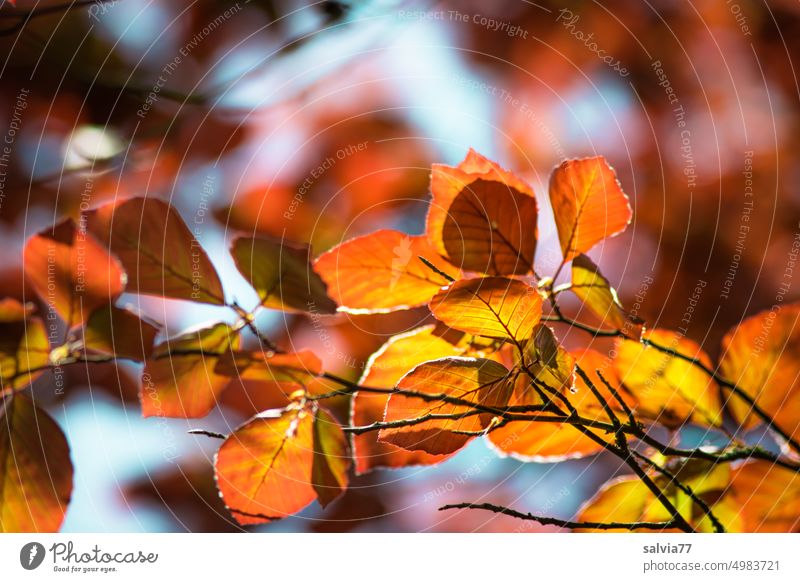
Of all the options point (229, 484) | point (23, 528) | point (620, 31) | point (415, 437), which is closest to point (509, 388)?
point (415, 437)

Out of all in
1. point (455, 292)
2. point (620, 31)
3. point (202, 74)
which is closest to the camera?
point (455, 292)

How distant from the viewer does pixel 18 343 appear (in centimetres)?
36

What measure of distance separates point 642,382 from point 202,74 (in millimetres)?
490

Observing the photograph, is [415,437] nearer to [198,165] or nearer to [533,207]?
[533,207]

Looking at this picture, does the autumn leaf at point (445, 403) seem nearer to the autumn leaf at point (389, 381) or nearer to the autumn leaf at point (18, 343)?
the autumn leaf at point (389, 381)

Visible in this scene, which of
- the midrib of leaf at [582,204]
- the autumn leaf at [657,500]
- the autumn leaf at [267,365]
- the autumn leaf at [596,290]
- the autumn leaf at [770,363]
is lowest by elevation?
the autumn leaf at [657,500]

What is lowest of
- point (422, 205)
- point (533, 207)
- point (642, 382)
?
point (642, 382)

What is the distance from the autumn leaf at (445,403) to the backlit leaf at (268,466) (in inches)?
2.8

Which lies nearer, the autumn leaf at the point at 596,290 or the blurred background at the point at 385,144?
the autumn leaf at the point at 596,290

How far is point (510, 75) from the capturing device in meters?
0.74

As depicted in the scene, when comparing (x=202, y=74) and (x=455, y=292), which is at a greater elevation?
(x=202, y=74)

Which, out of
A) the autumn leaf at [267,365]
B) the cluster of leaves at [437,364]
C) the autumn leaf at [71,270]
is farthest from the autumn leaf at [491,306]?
the autumn leaf at [71,270]

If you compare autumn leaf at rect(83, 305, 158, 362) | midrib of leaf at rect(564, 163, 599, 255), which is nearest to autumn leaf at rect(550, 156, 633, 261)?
midrib of leaf at rect(564, 163, 599, 255)

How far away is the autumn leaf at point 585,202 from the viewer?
1.04ft
